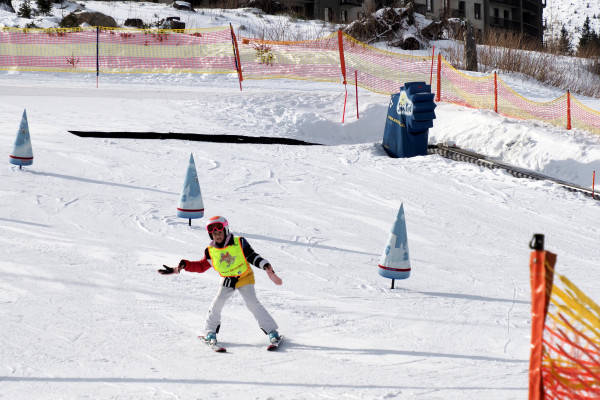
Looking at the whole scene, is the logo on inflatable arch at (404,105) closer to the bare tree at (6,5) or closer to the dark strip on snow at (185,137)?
the dark strip on snow at (185,137)

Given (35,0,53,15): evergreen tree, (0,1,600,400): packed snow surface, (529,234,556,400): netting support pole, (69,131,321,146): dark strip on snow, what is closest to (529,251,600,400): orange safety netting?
(529,234,556,400): netting support pole

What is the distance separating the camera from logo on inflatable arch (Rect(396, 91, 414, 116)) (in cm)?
1603

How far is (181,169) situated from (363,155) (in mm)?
4288

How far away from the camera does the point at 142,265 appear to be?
336 inches

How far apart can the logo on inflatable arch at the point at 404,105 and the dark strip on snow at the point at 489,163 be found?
47.6 inches

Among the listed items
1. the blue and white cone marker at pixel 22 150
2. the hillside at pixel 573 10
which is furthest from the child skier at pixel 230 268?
the hillside at pixel 573 10

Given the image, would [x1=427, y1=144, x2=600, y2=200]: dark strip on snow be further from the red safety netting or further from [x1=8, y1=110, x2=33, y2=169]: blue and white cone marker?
the red safety netting

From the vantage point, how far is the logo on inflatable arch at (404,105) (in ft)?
52.6

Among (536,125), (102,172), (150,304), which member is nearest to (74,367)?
(150,304)

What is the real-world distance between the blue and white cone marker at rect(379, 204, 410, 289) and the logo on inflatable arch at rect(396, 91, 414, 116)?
8.07 m

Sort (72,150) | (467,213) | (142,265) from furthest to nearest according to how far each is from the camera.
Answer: (72,150)
(467,213)
(142,265)

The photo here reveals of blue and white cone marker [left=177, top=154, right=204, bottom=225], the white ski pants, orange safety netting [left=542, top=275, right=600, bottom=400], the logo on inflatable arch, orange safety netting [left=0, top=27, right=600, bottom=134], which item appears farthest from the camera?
orange safety netting [left=0, top=27, right=600, bottom=134]

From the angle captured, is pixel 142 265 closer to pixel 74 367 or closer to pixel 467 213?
pixel 74 367

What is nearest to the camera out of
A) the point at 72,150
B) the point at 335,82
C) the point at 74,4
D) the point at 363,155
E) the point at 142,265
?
the point at 142,265
